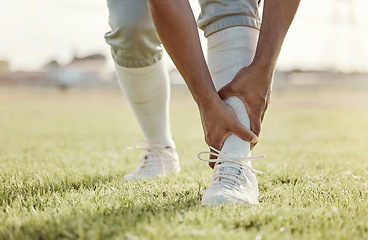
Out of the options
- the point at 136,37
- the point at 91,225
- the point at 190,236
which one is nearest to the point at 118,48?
the point at 136,37

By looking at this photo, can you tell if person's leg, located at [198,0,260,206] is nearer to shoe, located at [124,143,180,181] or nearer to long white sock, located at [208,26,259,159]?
long white sock, located at [208,26,259,159]

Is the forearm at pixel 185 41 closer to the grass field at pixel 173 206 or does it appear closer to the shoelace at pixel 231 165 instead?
the shoelace at pixel 231 165

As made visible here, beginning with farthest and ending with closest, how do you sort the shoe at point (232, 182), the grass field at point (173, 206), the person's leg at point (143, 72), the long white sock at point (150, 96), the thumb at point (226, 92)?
the long white sock at point (150, 96)
the person's leg at point (143, 72)
the thumb at point (226, 92)
the shoe at point (232, 182)
the grass field at point (173, 206)

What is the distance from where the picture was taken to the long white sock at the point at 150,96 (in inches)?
78.5

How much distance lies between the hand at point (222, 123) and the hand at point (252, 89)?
2.5 inches

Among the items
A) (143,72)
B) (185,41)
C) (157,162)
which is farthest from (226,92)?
(157,162)

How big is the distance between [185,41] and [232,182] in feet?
1.71

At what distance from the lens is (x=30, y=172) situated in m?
1.93

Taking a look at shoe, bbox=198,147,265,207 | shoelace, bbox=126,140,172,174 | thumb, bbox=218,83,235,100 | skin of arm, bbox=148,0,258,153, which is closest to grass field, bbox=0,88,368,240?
shoe, bbox=198,147,265,207

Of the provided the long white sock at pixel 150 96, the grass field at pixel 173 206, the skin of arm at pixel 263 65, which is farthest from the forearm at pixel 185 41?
the long white sock at pixel 150 96

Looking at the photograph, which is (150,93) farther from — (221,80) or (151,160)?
(221,80)

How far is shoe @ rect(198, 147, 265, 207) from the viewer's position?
4.18ft

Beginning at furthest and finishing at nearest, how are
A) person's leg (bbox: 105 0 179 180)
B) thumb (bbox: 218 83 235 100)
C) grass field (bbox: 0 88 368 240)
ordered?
person's leg (bbox: 105 0 179 180) < thumb (bbox: 218 83 235 100) < grass field (bbox: 0 88 368 240)

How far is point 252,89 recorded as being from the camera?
138 cm
